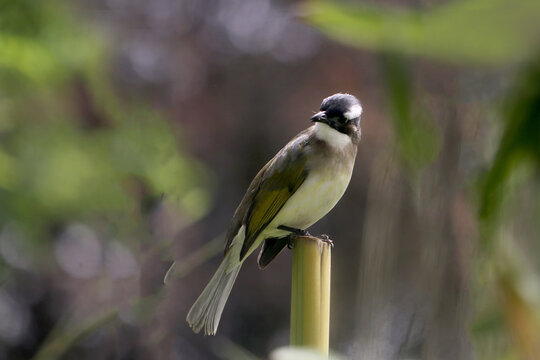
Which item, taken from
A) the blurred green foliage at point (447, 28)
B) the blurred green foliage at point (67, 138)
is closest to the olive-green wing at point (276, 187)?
the blurred green foliage at point (67, 138)

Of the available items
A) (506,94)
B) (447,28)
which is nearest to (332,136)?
(506,94)

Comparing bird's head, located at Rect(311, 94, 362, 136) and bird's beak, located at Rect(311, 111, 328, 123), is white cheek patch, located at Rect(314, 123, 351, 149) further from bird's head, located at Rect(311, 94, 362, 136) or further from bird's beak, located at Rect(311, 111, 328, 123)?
bird's beak, located at Rect(311, 111, 328, 123)

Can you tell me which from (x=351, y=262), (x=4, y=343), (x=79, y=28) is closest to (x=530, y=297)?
(x=79, y=28)

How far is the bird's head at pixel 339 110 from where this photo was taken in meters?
2.68

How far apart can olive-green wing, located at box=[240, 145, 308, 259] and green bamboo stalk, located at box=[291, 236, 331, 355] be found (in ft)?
3.93

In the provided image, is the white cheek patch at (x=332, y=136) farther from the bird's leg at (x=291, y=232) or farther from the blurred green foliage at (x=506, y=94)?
the blurred green foliage at (x=506, y=94)

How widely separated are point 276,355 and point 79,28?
14.1 feet

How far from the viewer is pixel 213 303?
2422 millimetres

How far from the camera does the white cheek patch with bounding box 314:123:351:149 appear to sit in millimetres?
2852

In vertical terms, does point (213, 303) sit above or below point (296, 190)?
below

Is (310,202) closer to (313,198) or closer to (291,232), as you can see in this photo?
(313,198)

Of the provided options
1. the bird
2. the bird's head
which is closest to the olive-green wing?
the bird

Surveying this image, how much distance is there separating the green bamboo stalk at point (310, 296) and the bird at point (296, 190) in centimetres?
120

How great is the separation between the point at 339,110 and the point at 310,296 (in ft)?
5.28
